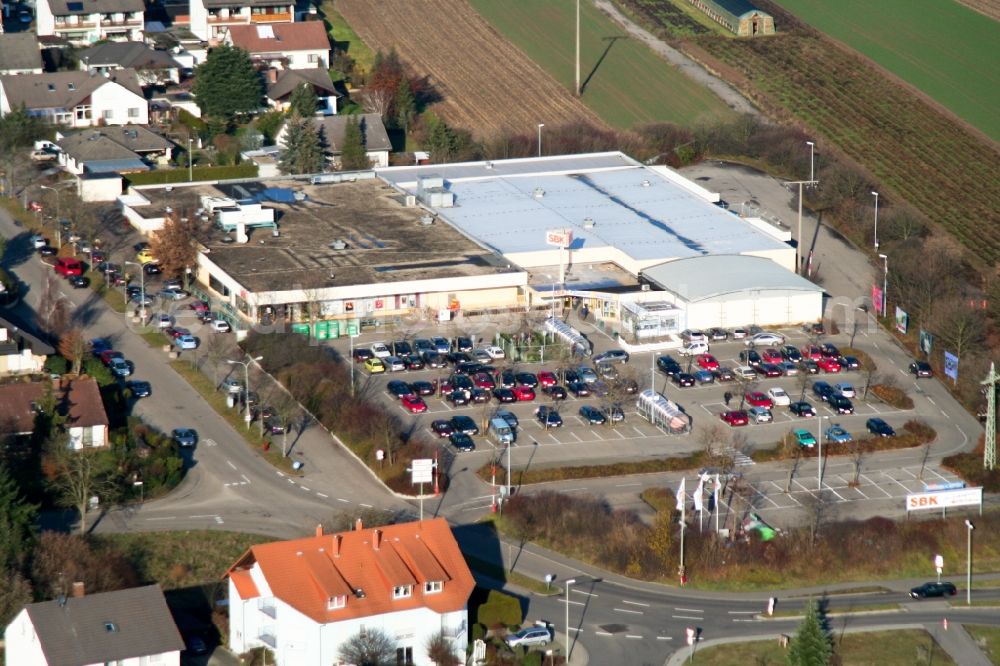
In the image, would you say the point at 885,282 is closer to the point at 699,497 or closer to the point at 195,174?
the point at 699,497

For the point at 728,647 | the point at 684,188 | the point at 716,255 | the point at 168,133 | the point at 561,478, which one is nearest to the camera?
the point at 728,647

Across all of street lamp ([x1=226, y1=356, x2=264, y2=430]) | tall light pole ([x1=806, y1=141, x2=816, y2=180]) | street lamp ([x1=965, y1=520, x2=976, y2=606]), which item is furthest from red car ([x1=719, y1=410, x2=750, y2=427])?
tall light pole ([x1=806, y1=141, x2=816, y2=180])

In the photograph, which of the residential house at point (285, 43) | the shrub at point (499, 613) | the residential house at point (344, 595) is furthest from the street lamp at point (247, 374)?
the residential house at point (285, 43)

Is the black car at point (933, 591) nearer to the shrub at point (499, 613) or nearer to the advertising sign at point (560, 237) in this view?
the shrub at point (499, 613)

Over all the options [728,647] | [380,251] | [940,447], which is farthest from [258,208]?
[728,647]

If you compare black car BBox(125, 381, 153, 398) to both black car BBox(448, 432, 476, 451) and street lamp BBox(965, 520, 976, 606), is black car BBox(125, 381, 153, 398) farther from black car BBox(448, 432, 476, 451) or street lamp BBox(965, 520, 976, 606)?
street lamp BBox(965, 520, 976, 606)

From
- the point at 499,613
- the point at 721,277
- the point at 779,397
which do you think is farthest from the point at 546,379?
the point at 499,613

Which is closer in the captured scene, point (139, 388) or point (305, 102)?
point (139, 388)

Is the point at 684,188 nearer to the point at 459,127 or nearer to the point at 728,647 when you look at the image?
the point at 459,127
